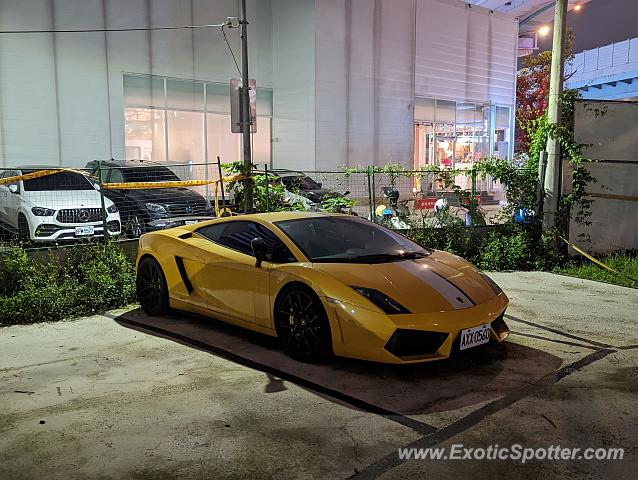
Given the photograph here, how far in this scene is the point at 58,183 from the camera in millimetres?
10297

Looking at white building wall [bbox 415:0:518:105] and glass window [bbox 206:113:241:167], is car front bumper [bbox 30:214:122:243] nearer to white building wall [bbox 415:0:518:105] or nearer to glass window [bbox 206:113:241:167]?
glass window [bbox 206:113:241:167]

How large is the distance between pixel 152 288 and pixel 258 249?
1.98m

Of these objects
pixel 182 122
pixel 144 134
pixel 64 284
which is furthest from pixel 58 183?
pixel 182 122

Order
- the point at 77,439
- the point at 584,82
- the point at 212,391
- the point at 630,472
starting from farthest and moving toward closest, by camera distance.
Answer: the point at 584,82 < the point at 212,391 < the point at 77,439 < the point at 630,472

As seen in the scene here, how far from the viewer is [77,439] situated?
3742mm

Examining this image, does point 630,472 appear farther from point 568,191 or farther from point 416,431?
point 568,191

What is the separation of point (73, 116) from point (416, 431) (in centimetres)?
1589

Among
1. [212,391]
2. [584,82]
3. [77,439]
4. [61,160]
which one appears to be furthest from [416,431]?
[584,82]

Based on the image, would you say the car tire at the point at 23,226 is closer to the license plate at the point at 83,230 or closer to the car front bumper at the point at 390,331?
the license plate at the point at 83,230

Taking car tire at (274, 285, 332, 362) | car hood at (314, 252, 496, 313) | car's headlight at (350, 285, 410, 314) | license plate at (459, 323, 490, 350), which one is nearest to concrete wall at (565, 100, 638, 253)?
car hood at (314, 252, 496, 313)

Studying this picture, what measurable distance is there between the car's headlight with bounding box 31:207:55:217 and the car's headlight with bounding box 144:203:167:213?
5.27ft

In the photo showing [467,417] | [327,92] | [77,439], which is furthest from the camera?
[327,92]

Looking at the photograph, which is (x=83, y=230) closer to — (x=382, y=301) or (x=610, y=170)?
(x=382, y=301)

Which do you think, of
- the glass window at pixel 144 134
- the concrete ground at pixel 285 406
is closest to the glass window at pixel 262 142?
the glass window at pixel 144 134
